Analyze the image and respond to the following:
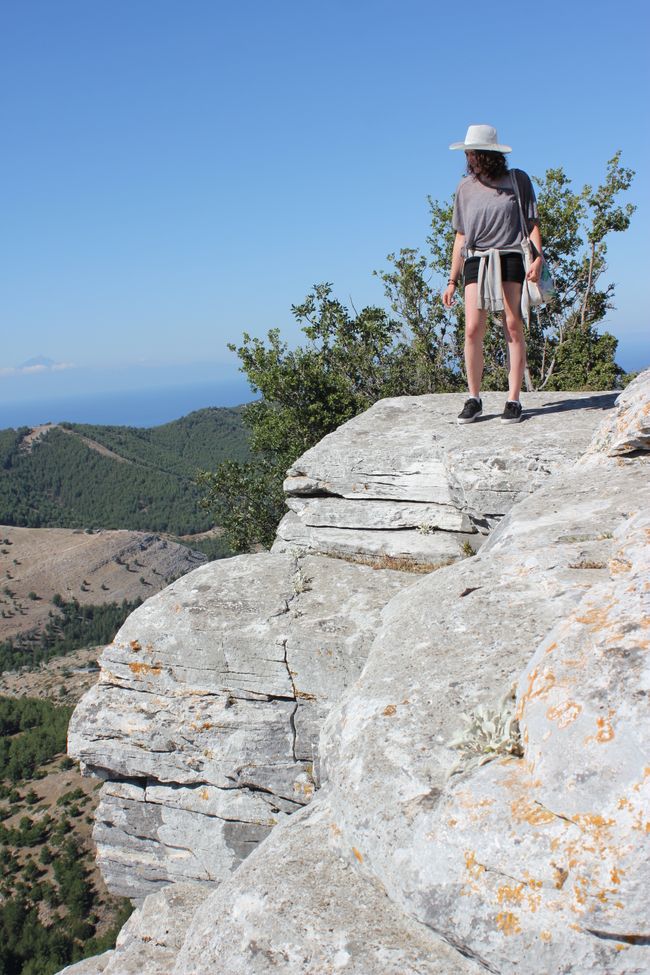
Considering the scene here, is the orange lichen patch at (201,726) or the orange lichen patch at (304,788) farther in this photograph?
the orange lichen patch at (201,726)

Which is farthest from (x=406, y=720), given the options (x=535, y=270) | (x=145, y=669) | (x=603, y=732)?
(x=535, y=270)

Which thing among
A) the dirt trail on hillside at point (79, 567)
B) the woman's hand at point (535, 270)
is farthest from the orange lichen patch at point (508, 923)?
the dirt trail on hillside at point (79, 567)

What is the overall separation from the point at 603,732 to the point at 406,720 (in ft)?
5.58

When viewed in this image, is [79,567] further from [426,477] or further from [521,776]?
[521,776]

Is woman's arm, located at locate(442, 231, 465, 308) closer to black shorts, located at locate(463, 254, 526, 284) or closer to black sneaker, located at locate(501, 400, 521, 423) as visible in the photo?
black shorts, located at locate(463, 254, 526, 284)

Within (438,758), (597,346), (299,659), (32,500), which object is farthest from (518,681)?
(32,500)

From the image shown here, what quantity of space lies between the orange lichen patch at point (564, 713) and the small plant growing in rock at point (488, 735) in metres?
0.40

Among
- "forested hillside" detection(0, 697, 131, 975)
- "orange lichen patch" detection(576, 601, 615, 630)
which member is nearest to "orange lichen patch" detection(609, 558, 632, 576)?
"orange lichen patch" detection(576, 601, 615, 630)

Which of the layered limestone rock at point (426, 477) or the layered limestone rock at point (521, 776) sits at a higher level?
the layered limestone rock at point (426, 477)

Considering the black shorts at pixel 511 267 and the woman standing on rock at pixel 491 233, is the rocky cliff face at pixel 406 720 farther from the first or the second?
the black shorts at pixel 511 267

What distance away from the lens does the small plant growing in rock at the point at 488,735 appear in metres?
4.48

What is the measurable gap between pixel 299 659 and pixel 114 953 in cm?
420

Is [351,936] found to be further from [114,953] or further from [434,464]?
[434,464]

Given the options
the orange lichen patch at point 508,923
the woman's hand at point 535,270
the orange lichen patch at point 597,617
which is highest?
the woman's hand at point 535,270
